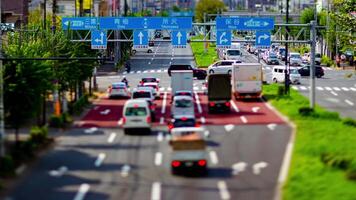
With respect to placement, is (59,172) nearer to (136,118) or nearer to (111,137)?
(111,137)

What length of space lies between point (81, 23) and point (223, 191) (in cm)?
4185

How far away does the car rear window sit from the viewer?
40531mm

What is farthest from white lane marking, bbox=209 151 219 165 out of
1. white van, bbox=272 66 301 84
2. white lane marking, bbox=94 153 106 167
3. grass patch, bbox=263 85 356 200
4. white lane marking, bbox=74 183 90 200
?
white van, bbox=272 66 301 84

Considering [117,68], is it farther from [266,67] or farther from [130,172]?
[130,172]

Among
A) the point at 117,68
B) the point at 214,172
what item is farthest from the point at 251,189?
the point at 117,68

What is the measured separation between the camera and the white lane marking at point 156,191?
27.3m

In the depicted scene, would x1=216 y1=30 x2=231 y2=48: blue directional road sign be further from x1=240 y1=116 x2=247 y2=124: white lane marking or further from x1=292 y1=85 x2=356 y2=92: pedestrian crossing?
x1=240 y1=116 x2=247 y2=124: white lane marking

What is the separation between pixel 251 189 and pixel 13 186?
856 centimetres

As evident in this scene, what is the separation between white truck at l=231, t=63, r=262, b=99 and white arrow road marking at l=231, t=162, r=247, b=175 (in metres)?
22.8

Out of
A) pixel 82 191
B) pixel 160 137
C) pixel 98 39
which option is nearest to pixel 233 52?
pixel 98 39

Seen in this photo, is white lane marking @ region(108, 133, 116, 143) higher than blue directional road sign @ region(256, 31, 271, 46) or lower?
lower

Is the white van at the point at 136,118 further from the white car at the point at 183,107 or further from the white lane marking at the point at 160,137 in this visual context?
the white car at the point at 183,107

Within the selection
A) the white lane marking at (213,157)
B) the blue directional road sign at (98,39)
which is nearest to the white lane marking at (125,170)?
the white lane marking at (213,157)

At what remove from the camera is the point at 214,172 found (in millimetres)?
31172
